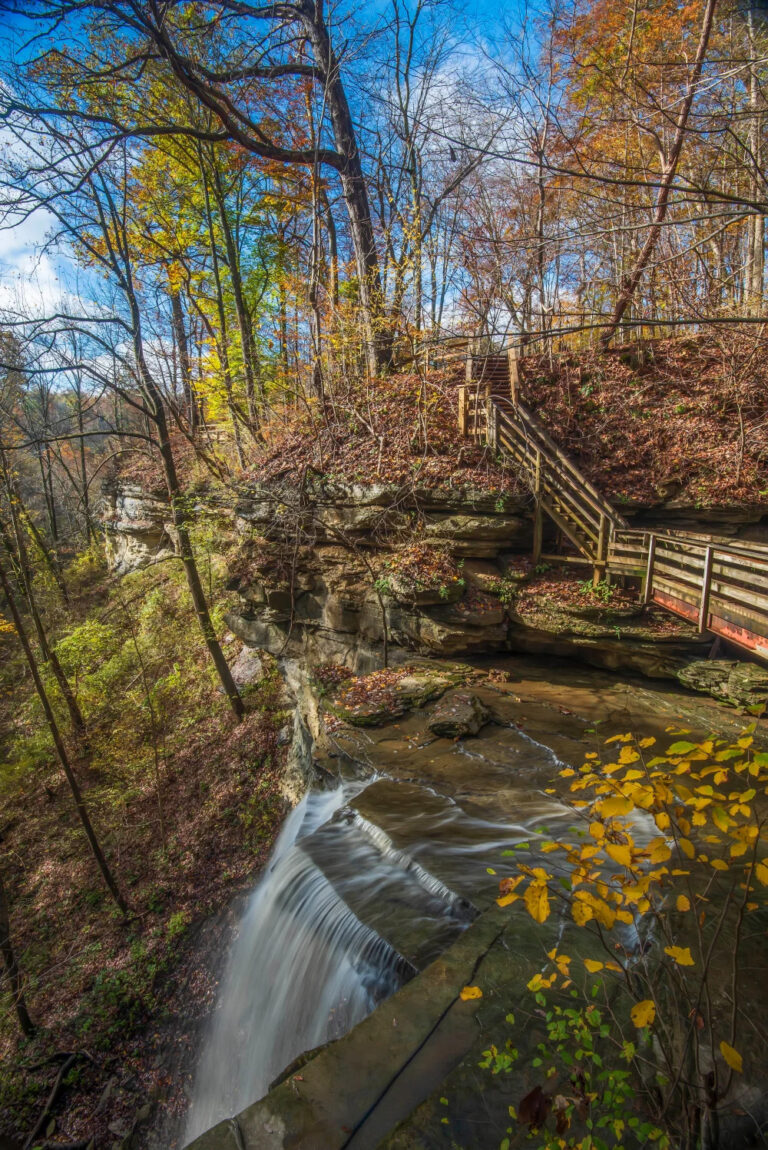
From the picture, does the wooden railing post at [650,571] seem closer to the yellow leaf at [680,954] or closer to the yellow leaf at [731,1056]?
the yellow leaf at [680,954]

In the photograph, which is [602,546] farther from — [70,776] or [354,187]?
[354,187]

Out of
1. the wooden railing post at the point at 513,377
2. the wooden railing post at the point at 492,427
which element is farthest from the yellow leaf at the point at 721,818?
the wooden railing post at the point at 513,377

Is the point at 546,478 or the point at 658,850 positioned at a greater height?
the point at 546,478

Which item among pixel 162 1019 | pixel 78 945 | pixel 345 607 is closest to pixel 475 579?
pixel 345 607

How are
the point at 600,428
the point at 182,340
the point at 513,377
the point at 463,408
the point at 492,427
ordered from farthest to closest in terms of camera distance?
the point at 182,340
the point at 513,377
the point at 600,428
the point at 463,408
the point at 492,427

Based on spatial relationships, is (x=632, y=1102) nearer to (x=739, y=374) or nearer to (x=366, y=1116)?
(x=366, y=1116)

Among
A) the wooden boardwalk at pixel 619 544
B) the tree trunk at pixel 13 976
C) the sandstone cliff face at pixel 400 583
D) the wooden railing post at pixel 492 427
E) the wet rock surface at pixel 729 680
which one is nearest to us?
the wooden boardwalk at pixel 619 544

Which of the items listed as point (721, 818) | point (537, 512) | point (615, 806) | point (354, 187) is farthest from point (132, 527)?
point (721, 818)

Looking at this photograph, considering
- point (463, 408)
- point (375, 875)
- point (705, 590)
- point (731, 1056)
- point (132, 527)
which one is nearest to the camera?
point (731, 1056)

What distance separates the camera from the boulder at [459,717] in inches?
250

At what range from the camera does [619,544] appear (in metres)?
8.48

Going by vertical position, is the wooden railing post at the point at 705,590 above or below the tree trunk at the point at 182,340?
below

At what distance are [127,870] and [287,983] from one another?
20.2ft

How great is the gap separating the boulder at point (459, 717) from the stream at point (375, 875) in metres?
0.13
